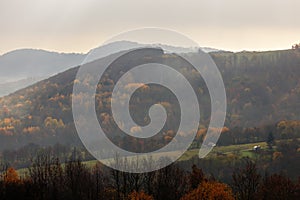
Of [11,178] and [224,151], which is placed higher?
[11,178]

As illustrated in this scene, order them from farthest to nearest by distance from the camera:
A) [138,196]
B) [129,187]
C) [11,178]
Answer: [129,187], [11,178], [138,196]

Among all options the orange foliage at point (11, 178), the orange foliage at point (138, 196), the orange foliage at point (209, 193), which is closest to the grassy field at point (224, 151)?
the orange foliage at point (11, 178)

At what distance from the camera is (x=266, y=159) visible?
109 meters

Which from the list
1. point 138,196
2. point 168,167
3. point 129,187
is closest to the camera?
point 138,196

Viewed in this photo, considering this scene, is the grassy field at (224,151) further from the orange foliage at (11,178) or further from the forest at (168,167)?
the orange foliage at (11,178)

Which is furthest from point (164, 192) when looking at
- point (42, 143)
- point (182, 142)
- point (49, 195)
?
point (42, 143)

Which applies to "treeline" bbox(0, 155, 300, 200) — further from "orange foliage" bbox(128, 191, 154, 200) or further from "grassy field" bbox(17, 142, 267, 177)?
"grassy field" bbox(17, 142, 267, 177)

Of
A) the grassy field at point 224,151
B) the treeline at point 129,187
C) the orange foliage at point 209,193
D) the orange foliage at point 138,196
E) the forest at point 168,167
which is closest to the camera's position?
the treeline at point 129,187

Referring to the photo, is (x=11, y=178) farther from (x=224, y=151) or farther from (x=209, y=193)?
(x=224, y=151)

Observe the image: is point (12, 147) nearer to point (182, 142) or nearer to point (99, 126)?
point (99, 126)

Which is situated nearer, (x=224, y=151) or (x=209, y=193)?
(x=209, y=193)

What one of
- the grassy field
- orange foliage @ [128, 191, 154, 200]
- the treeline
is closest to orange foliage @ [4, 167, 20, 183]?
the treeline

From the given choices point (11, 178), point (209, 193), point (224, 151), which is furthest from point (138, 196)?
point (224, 151)

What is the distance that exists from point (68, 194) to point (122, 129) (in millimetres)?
139877
